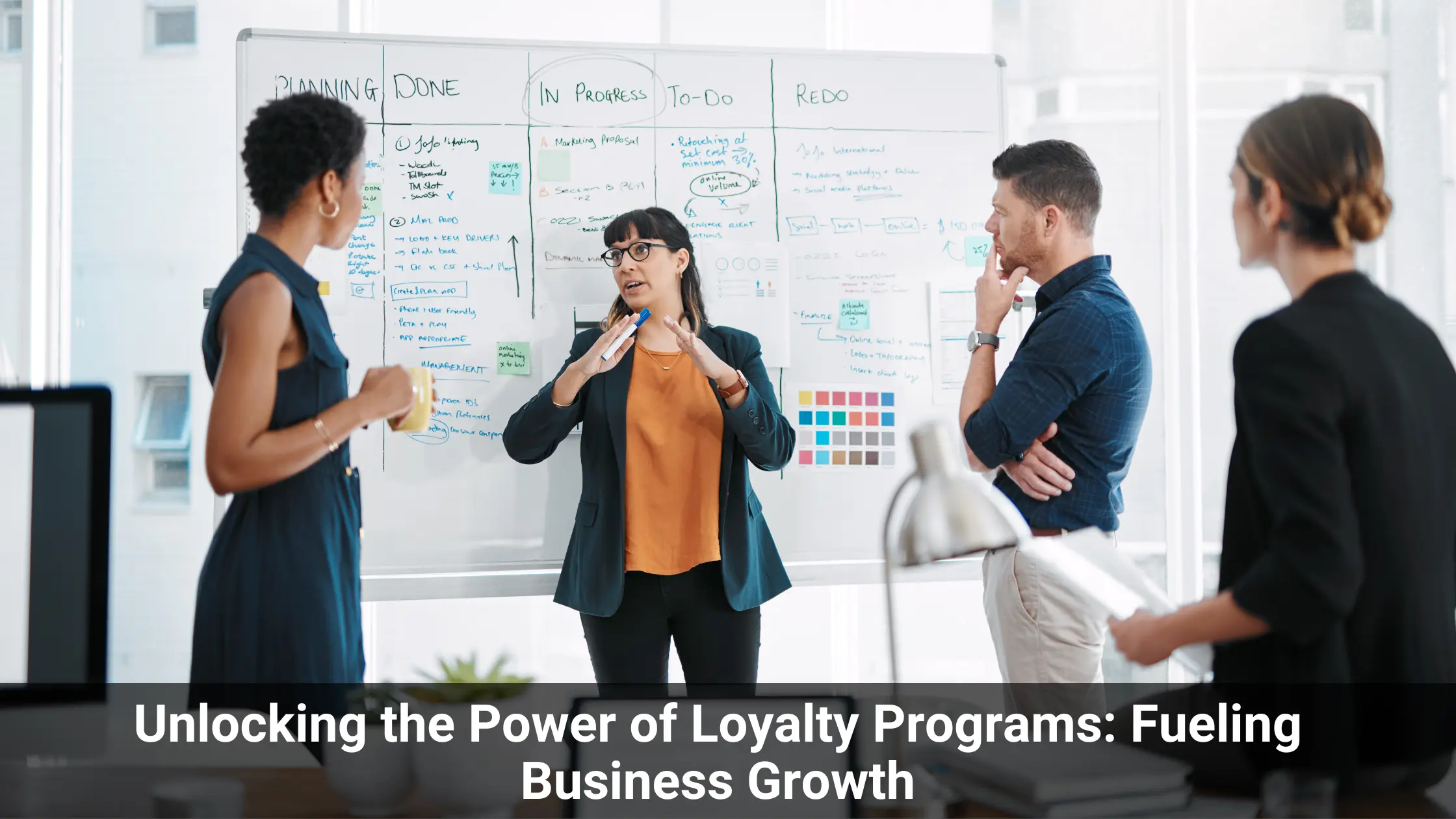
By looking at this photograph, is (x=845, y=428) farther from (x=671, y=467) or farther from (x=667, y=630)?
(x=667, y=630)

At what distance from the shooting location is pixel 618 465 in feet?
7.69

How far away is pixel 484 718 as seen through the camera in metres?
1.05

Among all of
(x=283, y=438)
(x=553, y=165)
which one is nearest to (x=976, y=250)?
(x=553, y=165)

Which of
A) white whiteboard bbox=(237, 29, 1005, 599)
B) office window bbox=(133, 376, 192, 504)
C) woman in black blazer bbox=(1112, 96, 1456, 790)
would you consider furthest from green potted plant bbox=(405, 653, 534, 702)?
office window bbox=(133, 376, 192, 504)

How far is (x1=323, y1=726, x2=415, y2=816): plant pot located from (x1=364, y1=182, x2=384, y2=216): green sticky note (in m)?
1.85

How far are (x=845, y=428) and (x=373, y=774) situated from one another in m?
1.93

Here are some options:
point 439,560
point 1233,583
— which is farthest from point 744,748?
point 439,560

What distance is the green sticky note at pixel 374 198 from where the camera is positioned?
2631 millimetres

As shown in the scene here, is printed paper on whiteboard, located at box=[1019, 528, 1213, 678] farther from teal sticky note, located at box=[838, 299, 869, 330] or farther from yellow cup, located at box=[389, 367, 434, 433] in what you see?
teal sticky note, located at box=[838, 299, 869, 330]

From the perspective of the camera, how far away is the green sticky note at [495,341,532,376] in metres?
2.68

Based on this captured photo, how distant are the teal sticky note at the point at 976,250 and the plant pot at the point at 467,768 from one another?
2.18 m

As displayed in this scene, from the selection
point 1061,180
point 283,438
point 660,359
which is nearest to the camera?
point 283,438

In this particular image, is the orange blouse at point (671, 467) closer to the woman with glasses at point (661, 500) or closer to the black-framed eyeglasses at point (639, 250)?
the woman with glasses at point (661, 500)

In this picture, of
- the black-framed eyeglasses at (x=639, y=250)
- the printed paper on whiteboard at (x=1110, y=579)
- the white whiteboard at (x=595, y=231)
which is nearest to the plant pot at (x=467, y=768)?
the printed paper on whiteboard at (x=1110, y=579)
